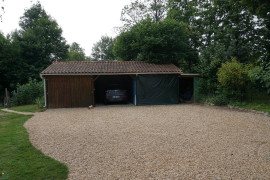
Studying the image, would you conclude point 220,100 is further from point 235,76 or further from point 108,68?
point 108,68

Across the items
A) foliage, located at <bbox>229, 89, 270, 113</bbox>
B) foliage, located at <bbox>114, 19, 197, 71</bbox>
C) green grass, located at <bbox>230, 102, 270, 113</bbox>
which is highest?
foliage, located at <bbox>114, 19, 197, 71</bbox>

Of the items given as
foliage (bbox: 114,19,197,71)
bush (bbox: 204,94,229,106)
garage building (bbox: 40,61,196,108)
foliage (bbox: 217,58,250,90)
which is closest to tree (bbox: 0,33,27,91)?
foliage (bbox: 114,19,197,71)

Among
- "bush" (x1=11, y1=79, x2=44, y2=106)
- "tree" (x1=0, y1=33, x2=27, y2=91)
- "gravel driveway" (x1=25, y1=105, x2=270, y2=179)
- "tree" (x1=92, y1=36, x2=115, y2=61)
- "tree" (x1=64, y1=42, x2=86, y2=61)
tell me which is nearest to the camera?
"gravel driveway" (x1=25, y1=105, x2=270, y2=179)

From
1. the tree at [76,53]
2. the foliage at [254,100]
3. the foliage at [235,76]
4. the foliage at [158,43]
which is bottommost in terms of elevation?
the foliage at [254,100]

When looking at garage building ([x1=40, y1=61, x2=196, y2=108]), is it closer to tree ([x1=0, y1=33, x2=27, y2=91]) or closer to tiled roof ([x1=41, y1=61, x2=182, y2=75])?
tiled roof ([x1=41, y1=61, x2=182, y2=75])

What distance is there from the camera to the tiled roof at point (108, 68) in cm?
1244

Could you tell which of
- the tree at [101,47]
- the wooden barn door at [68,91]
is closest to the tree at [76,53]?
the tree at [101,47]

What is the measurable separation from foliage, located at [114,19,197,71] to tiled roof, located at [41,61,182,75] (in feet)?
5.31

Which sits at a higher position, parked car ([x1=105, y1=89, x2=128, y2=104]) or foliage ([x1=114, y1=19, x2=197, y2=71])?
foliage ([x1=114, y1=19, x2=197, y2=71])

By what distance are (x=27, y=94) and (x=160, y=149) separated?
46.5 ft

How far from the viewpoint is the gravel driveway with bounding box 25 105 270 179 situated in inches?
135

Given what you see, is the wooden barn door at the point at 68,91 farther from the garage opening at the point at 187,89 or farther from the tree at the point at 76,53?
the tree at the point at 76,53

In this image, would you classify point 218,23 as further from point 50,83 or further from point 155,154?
point 155,154

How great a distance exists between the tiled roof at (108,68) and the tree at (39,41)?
1206 centimetres
